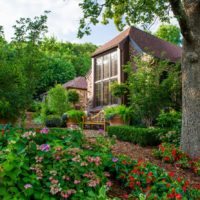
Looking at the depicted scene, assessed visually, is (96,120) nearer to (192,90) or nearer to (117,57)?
(117,57)

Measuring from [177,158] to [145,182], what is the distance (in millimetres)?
3259

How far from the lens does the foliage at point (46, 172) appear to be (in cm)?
255

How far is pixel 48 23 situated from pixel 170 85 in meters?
5.54

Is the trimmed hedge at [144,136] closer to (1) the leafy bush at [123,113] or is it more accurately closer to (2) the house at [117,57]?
(1) the leafy bush at [123,113]

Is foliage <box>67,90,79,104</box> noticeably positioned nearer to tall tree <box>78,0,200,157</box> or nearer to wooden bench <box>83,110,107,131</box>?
wooden bench <box>83,110,107,131</box>

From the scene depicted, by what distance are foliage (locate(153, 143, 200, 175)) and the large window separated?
32.6ft

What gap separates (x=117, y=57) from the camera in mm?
17156

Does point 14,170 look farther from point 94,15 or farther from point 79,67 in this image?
point 79,67

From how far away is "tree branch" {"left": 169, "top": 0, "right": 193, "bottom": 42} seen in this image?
638 centimetres

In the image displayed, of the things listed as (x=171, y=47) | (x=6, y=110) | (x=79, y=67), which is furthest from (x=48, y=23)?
(x=79, y=67)

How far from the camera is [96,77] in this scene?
1931cm

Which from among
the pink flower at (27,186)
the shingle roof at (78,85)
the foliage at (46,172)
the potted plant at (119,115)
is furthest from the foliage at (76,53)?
the pink flower at (27,186)

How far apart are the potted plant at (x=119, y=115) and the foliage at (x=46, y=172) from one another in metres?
9.95

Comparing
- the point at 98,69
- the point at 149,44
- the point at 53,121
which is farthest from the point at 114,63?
the point at 53,121
